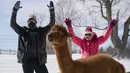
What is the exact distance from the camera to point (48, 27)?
5211mm

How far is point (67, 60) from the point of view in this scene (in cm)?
352

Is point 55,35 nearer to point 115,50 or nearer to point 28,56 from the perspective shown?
point 28,56

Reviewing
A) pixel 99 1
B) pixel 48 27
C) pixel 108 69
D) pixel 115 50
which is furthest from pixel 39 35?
pixel 99 1

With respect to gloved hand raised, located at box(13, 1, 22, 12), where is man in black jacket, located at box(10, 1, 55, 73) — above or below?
below

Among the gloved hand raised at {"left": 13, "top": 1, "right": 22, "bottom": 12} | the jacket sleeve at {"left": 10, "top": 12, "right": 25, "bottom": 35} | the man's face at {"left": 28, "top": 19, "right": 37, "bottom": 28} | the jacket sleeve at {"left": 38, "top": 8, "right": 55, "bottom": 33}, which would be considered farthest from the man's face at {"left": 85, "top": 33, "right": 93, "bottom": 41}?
the gloved hand raised at {"left": 13, "top": 1, "right": 22, "bottom": 12}

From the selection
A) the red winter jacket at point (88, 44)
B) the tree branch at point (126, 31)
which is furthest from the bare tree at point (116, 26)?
the red winter jacket at point (88, 44)

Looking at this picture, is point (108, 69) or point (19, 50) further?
point (19, 50)

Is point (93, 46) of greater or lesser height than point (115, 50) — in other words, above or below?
above

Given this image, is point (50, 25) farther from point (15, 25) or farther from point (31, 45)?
point (15, 25)

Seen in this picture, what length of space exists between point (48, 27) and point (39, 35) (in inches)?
7.6

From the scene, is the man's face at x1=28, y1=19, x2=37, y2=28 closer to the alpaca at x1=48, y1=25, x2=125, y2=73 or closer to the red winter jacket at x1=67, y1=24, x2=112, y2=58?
the red winter jacket at x1=67, y1=24, x2=112, y2=58

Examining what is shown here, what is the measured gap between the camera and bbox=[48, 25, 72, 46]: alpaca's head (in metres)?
3.34

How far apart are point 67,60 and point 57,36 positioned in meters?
0.30

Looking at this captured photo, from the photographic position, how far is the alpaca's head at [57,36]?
334 cm
